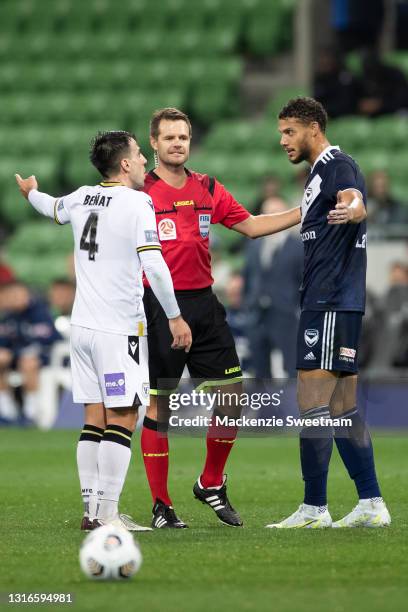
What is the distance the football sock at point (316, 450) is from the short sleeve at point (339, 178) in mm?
1108

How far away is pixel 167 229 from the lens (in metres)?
7.34

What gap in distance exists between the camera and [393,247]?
50.2 ft

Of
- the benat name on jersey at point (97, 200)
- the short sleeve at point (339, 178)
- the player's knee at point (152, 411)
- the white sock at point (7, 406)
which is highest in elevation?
the short sleeve at point (339, 178)

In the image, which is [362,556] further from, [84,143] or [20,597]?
[84,143]

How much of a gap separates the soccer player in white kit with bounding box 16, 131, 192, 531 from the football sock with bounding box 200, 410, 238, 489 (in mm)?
646

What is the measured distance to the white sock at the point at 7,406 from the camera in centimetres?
1565

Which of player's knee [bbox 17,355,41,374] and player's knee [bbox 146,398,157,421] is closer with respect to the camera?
player's knee [bbox 146,398,157,421]

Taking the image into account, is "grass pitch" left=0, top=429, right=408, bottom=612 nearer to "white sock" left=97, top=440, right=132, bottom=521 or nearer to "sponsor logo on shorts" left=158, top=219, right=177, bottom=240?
"white sock" left=97, top=440, right=132, bottom=521

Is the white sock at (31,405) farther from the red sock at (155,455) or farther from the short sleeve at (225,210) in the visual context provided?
the red sock at (155,455)

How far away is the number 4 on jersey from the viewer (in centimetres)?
677

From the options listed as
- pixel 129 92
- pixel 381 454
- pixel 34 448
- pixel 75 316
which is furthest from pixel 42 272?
pixel 75 316

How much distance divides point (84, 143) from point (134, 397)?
47.0 ft

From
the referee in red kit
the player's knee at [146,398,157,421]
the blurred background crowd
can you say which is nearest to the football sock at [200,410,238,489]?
the referee in red kit

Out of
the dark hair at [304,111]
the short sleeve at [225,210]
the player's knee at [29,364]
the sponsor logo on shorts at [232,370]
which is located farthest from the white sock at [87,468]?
the player's knee at [29,364]
